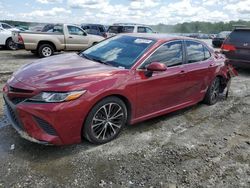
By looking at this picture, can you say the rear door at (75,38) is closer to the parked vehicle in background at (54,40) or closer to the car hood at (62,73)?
the parked vehicle in background at (54,40)

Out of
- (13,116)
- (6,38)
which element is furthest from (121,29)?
(13,116)

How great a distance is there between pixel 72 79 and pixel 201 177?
6.72ft

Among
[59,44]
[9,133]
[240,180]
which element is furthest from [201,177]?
[59,44]

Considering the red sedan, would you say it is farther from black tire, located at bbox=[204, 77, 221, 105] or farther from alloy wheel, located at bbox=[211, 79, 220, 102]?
alloy wheel, located at bbox=[211, 79, 220, 102]

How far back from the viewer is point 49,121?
3490mm

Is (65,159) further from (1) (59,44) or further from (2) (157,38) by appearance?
(1) (59,44)

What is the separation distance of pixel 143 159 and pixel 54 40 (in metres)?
10.6

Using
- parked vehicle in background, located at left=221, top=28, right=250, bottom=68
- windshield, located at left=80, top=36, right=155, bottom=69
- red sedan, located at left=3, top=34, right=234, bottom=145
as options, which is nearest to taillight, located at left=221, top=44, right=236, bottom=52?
parked vehicle in background, located at left=221, top=28, right=250, bottom=68

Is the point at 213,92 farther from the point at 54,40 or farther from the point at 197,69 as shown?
the point at 54,40

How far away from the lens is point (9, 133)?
4367mm

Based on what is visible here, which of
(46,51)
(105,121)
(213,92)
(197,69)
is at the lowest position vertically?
(46,51)

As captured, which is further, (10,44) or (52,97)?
(10,44)

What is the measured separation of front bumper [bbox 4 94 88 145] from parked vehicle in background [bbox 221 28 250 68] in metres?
7.44

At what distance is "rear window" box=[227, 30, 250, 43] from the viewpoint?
9.69 metres
